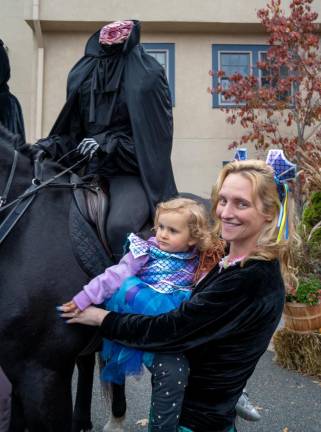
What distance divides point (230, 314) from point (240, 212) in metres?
0.39

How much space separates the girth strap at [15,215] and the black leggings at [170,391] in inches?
37.6

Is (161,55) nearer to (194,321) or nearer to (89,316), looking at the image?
(89,316)

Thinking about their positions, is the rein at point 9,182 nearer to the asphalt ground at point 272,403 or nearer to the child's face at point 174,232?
the child's face at point 174,232

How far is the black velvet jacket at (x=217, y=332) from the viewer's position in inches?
70.4

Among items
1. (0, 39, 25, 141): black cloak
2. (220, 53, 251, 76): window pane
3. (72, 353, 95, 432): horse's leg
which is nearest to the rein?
(0, 39, 25, 141): black cloak

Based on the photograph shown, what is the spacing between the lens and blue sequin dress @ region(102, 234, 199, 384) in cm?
210

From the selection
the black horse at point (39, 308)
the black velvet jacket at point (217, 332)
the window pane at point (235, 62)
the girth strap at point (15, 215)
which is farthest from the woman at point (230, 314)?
the window pane at point (235, 62)

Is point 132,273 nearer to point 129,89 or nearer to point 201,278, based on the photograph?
point 201,278

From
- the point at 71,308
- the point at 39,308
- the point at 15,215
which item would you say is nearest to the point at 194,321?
the point at 71,308

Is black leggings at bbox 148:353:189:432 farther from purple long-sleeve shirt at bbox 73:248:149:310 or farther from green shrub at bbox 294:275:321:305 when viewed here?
green shrub at bbox 294:275:321:305

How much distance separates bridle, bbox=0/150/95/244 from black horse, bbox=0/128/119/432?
1.2 inches

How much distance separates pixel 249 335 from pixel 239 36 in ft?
34.2

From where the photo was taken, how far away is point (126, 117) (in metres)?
2.83

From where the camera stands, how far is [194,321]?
183 centimetres
